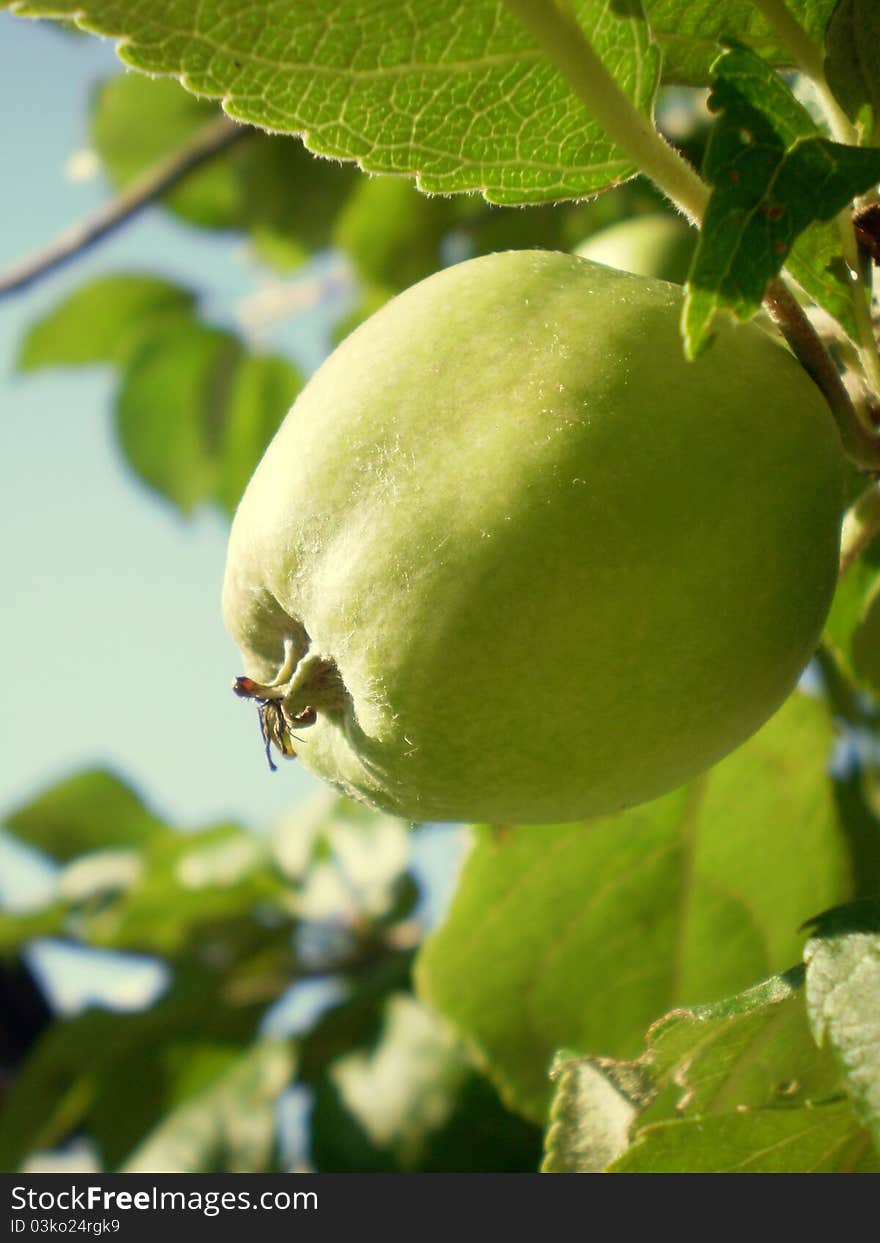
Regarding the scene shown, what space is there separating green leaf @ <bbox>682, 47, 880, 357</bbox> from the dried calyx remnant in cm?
27

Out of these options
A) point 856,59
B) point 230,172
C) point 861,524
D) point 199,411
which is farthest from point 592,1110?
point 230,172

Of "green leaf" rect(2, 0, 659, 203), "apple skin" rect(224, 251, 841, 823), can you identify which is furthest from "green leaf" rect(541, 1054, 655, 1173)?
"green leaf" rect(2, 0, 659, 203)

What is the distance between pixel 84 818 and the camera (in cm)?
237

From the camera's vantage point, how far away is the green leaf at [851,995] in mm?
605

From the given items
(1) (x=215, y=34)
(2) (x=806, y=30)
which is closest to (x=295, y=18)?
(1) (x=215, y=34)

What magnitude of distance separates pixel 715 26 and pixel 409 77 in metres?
0.19

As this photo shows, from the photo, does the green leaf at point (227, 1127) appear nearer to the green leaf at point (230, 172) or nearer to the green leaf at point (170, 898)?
the green leaf at point (170, 898)

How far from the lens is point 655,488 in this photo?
2.08ft

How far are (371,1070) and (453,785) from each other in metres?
1.07

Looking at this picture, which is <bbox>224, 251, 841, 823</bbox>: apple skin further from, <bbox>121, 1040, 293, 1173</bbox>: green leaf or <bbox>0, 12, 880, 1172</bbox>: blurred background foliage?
<bbox>121, 1040, 293, 1173</bbox>: green leaf

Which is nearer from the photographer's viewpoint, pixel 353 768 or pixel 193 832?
pixel 353 768

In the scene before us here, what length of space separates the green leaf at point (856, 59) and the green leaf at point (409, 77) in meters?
0.09

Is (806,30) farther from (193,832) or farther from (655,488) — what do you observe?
(193,832)

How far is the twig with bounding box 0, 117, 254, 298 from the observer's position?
177 centimetres
